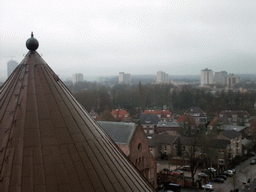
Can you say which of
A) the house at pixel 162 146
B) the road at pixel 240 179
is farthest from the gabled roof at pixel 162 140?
the road at pixel 240 179

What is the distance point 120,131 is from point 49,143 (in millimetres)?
20962

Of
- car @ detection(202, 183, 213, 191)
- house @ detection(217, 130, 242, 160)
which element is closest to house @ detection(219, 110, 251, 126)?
house @ detection(217, 130, 242, 160)

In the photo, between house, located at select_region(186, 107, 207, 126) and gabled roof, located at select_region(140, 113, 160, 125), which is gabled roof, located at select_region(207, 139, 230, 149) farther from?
house, located at select_region(186, 107, 207, 126)

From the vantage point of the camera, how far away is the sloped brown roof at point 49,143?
540 centimetres

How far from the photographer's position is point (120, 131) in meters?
26.5

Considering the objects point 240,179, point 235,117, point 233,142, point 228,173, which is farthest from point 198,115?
point 240,179

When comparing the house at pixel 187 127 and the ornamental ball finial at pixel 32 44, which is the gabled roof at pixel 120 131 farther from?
the house at pixel 187 127

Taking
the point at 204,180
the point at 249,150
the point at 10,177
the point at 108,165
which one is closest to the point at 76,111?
the point at 108,165

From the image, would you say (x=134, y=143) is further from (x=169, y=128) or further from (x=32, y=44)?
(x=169, y=128)

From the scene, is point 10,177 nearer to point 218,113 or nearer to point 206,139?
point 206,139

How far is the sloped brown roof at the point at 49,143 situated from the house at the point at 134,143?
18.6m

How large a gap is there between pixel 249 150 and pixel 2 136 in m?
49.3

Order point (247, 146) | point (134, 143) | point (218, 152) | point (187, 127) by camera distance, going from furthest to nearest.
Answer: point (187, 127) → point (247, 146) → point (218, 152) → point (134, 143)

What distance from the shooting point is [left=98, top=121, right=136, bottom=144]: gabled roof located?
25.6m
